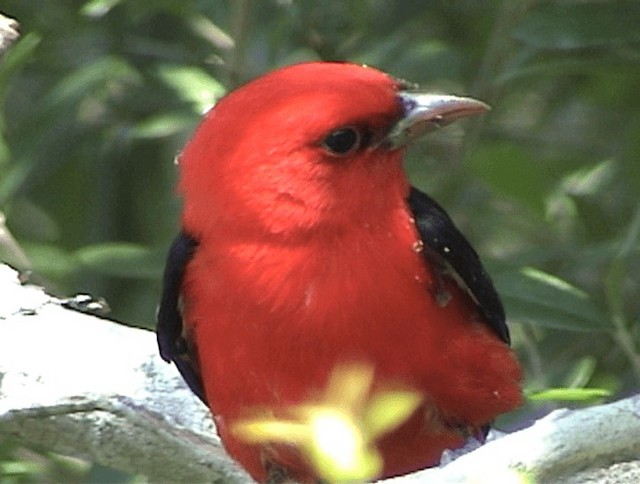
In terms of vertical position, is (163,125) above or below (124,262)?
above

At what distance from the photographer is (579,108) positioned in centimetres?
630

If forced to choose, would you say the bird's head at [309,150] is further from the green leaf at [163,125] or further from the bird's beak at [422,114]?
the green leaf at [163,125]

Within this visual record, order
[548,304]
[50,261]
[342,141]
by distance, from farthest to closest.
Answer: [50,261]
[548,304]
[342,141]

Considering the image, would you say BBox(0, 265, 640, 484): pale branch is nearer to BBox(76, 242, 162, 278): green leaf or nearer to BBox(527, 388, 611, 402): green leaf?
BBox(527, 388, 611, 402): green leaf

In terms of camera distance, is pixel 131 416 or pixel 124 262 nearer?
pixel 131 416

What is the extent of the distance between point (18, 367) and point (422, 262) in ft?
3.11

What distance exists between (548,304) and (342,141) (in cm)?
92

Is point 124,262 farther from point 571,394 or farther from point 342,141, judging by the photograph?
point 571,394

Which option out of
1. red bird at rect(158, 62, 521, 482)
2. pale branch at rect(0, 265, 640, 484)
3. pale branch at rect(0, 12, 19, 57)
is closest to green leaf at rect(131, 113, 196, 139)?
pale branch at rect(0, 265, 640, 484)

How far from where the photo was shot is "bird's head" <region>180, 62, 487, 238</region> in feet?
12.6

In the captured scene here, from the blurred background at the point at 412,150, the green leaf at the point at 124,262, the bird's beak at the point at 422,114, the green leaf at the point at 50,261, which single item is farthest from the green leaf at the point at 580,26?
Answer: the green leaf at the point at 50,261

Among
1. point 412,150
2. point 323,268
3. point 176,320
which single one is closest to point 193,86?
point 412,150

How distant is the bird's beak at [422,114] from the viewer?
3.94 meters

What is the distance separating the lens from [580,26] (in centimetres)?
486
